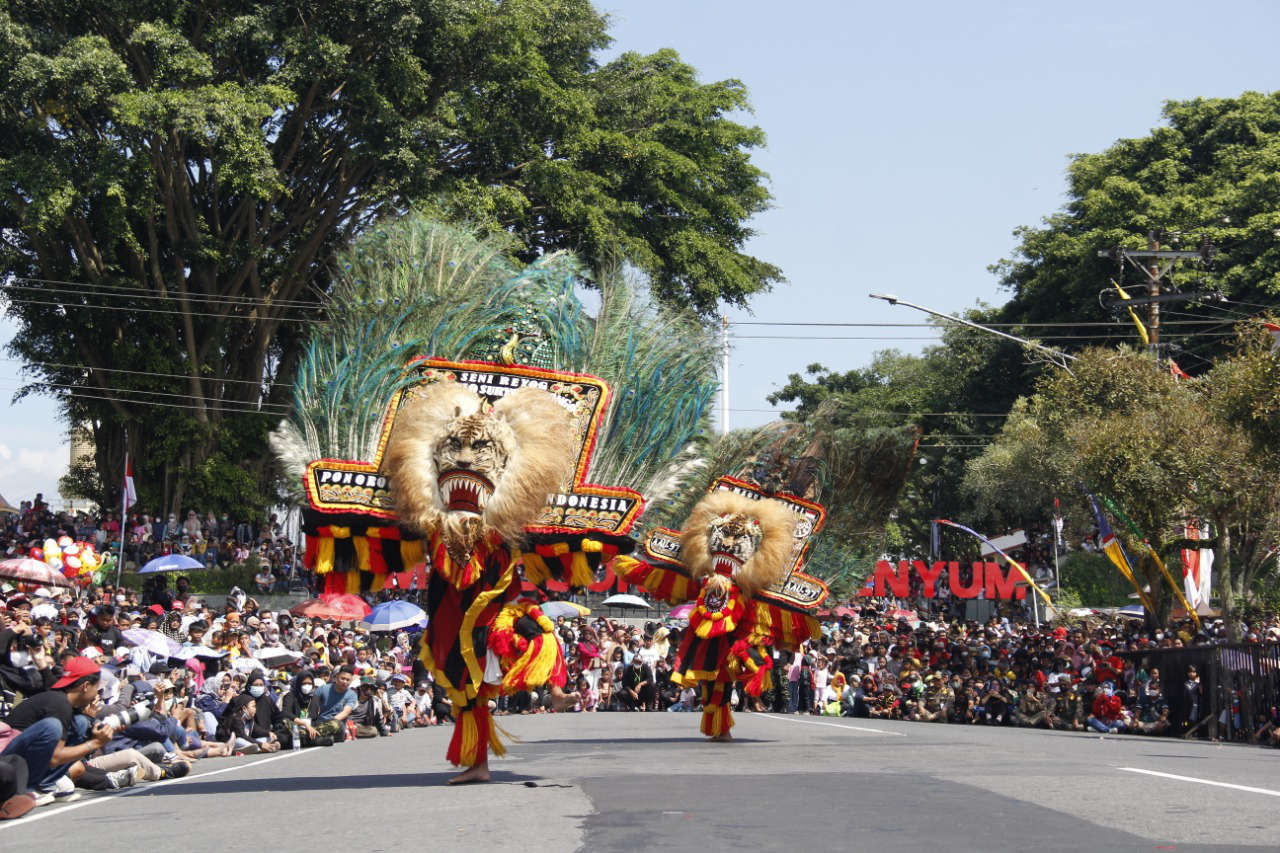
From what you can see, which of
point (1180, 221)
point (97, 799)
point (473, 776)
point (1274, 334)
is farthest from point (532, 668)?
point (1180, 221)

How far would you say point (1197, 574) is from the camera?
3138 cm

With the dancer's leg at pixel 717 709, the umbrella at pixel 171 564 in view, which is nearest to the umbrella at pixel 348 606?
the umbrella at pixel 171 564

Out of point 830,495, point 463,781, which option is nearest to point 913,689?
point 830,495

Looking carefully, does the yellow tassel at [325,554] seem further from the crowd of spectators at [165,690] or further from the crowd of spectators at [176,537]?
the crowd of spectators at [176,537]

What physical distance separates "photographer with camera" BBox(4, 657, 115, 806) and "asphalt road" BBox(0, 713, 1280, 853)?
0.86 ft

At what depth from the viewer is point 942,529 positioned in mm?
58656

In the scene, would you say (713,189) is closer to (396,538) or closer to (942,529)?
(942,529)

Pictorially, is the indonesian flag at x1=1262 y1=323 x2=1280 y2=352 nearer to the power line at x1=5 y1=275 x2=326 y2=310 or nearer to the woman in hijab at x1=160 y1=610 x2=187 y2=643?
the woman in hijab at x1=160 y1=610 x2=187 y2=643

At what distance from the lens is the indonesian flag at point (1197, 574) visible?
30.3 m

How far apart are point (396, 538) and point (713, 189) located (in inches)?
1179

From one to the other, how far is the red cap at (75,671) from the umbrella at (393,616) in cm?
1461

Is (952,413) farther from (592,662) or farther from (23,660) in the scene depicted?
(23,660)

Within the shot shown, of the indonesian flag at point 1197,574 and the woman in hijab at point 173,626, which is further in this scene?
the indonesian flag at point 1197,574

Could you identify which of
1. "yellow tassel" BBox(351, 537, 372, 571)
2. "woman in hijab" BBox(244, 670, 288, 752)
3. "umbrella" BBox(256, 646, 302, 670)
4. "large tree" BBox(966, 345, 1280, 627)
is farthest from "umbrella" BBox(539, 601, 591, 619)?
"yellow tassel" BBox(351, 537, 372, 571)
